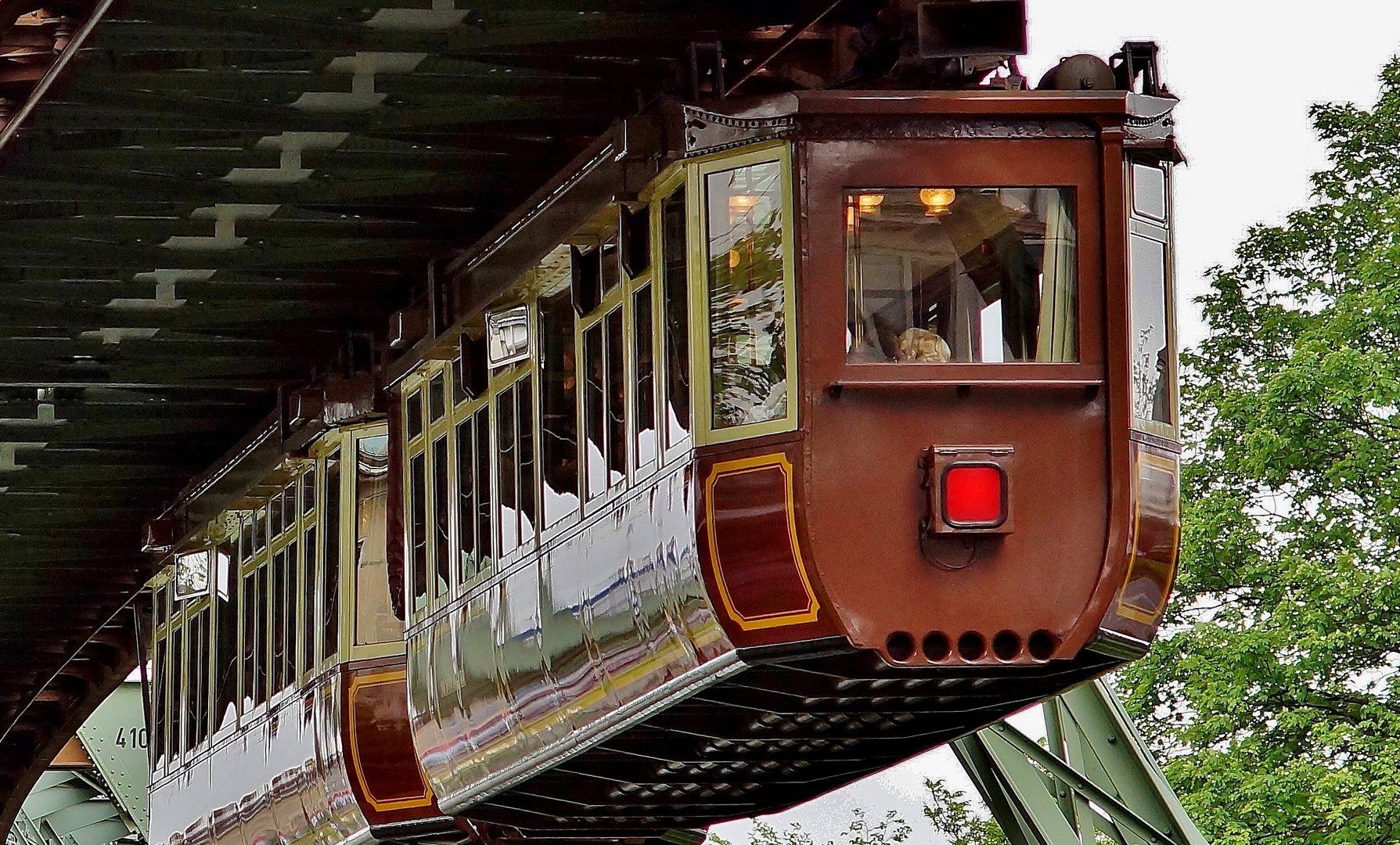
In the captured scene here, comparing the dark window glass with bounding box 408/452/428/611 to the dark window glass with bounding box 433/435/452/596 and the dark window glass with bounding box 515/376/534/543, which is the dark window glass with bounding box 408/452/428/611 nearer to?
the dark window glass with bounding box 433/435/452/596

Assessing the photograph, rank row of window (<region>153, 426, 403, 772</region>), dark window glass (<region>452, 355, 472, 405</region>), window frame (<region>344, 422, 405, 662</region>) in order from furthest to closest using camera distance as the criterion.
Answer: row of window (<region>153, 426, 403, 772</region>) → window frame (<region>344, 422, 405, 662</region>) → dark window glass (<region>452, 355, 472, 405</region>)

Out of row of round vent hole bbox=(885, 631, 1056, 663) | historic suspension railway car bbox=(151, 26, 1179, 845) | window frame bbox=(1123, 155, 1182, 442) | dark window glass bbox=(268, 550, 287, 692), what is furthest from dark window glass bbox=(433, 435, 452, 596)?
window frame bbox=(1123, 155, 1182, 442)

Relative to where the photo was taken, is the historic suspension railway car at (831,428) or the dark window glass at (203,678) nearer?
the historic suspension railway car at (831,428)

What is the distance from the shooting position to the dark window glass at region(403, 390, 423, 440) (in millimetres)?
18922

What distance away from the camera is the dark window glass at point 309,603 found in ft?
68.2

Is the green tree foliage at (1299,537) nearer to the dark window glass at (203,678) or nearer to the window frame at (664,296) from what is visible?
the dark window glass at (203,678)

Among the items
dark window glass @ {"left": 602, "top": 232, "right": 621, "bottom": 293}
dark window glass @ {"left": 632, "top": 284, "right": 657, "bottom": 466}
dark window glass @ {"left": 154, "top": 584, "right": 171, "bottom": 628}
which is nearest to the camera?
dark window glass @ {"left": 632, "top": 284, "right": 657, "bottom": 466}

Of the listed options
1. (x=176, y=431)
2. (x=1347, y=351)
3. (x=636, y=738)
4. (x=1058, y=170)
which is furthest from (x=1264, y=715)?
(x=1058, y=170)

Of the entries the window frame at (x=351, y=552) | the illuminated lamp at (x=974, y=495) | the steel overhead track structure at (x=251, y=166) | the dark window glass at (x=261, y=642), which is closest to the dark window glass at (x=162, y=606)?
the steel overhead track structure at (x=251, y=166)

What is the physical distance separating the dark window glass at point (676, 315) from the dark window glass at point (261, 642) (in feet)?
29.5

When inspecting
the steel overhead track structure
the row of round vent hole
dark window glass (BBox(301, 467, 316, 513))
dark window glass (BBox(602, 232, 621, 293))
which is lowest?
the row of round vent hole

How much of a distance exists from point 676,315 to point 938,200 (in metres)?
1.45

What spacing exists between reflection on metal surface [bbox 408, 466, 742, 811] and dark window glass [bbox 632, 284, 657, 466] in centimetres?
23

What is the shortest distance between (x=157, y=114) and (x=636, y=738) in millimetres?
4057
